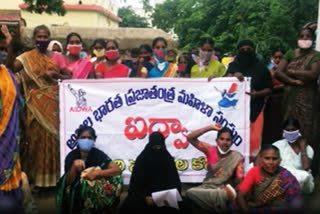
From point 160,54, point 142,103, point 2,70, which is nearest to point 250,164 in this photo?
point 142,103

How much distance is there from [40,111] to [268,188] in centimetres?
252

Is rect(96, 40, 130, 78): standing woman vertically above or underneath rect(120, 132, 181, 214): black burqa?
above

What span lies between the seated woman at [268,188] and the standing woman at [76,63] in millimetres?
2226

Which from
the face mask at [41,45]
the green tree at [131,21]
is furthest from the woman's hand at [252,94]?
the green tree at [131,21]

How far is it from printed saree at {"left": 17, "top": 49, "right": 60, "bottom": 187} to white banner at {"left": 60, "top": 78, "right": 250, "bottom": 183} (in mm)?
256

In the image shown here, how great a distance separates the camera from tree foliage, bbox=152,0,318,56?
47.9ft

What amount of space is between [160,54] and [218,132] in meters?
1.56

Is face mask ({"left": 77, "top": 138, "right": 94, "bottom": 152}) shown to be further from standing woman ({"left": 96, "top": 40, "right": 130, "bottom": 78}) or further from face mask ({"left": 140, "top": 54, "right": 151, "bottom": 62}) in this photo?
face mask ({"left": 140, "top": 54, "right": 151, "bottom": 62})

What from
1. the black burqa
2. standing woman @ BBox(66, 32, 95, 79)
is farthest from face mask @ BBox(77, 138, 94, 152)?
standing woman @ BBox(66, 32, 95, 79)

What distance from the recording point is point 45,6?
9227mm

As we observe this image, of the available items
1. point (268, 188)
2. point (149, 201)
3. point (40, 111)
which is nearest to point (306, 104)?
point (268, 188)

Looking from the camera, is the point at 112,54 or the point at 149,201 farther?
the point at 112,54

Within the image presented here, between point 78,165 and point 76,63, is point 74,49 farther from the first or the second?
point 78,165

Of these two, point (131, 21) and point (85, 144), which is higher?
point (131, 21)
